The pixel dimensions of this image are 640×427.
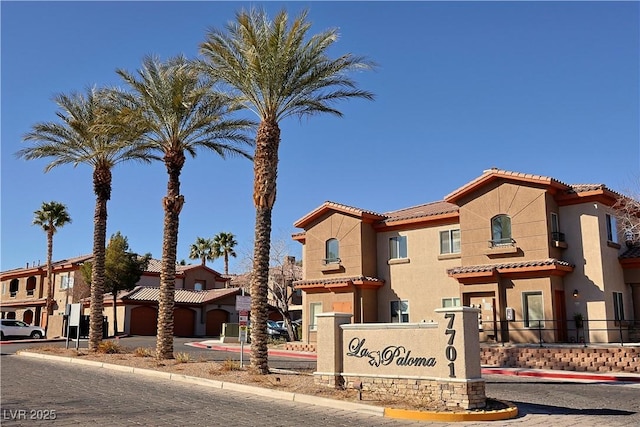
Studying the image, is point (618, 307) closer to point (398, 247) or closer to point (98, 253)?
point (398, 247)

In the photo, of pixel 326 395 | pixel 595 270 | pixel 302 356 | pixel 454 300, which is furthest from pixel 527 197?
pixel 326 395

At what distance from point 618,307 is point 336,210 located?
1415cm

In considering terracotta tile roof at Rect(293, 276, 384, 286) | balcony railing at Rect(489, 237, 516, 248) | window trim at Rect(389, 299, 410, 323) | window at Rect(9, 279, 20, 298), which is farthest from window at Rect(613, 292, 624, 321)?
window at Rect(9, 279, 20, 298)

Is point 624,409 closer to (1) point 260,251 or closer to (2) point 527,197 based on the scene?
(1) point 260,251

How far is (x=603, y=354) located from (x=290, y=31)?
1561cm

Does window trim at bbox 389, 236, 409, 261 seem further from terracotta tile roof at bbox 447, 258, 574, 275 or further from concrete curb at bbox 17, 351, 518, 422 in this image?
concrete curb at bbox 17, 351, 518, 422

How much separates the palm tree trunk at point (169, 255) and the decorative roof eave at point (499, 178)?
12.3 meters

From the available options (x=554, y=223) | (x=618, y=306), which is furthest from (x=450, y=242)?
(x=618, y=306)

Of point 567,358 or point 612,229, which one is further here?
point 612,229

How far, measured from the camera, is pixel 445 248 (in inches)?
1164

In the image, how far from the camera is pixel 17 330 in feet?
145

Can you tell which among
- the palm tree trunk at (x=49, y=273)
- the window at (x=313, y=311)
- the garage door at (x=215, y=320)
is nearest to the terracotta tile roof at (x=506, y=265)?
the window at (x=313, y=311)

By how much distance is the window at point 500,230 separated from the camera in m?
26.4

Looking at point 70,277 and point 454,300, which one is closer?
point 454,300
